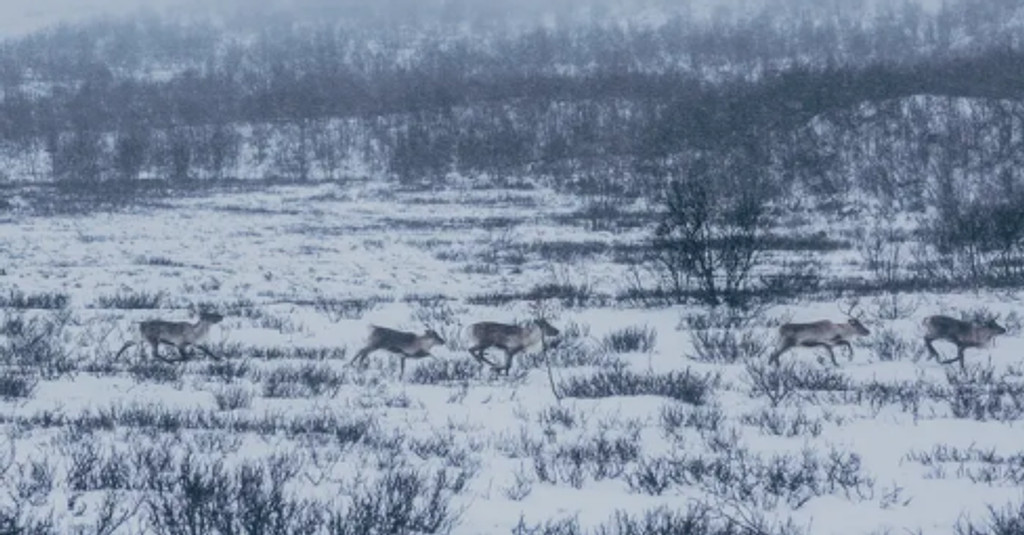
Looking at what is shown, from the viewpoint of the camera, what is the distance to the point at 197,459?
20.5ft

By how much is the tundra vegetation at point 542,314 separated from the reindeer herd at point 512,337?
0.21 feet

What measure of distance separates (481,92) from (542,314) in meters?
80.3

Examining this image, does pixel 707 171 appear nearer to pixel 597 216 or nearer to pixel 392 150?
pixel 597 216

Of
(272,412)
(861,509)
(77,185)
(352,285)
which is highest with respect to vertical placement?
(861,509)

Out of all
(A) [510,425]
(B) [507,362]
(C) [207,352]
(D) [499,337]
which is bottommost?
(C) [207,352]

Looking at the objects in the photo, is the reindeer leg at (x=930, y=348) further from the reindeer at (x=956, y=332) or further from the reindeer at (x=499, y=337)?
the reindeer at (x=499, y=337)

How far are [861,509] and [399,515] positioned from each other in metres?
2.54

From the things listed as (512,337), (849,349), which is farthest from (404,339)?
(849,349)

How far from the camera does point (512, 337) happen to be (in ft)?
36.8

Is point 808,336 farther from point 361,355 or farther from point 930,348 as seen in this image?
point 361,355

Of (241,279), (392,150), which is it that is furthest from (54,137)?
(241,279)

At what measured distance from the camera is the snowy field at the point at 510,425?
5.08 metres

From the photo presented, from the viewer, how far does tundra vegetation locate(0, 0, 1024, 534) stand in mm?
5497

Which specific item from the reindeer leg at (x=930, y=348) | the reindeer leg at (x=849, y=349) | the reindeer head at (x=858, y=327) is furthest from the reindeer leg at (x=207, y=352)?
the reindeer leg at (x=930, y=348)
